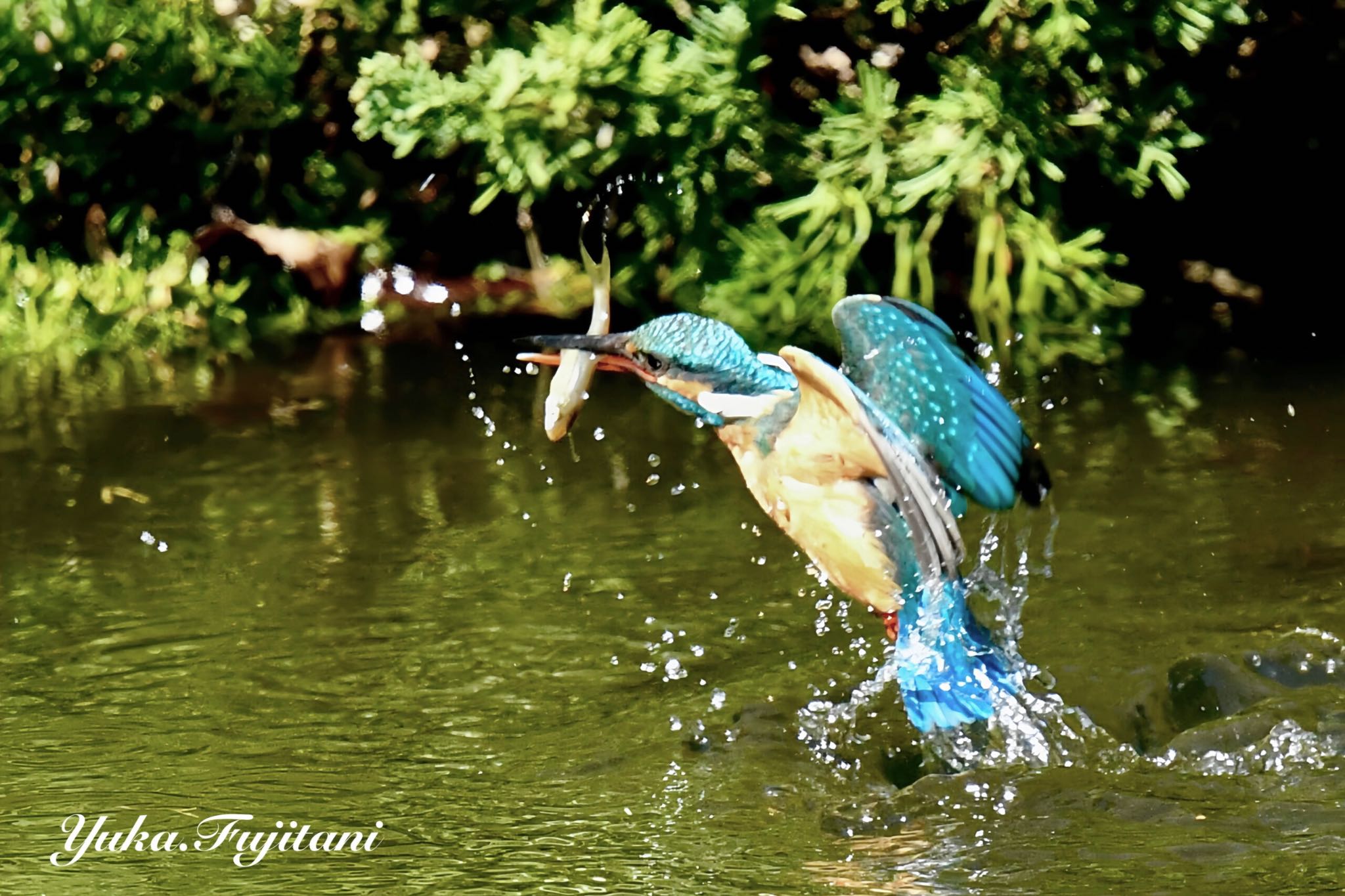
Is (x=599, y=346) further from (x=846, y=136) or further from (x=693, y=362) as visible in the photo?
(x=846, y=136)

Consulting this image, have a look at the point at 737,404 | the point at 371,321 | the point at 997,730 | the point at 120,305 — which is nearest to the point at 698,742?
the point at 997,730

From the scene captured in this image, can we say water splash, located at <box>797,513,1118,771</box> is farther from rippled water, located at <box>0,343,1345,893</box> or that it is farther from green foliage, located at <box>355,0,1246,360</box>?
green foliage, located at <box>355,0,1246,360</box>

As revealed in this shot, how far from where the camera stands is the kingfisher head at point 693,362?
2686mm

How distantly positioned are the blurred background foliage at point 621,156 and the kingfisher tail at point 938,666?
224 centimetres

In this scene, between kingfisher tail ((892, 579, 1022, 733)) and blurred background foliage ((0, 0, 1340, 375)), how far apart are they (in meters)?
2.24

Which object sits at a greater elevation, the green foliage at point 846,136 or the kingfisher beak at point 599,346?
the kingfisher beak at point 599,346

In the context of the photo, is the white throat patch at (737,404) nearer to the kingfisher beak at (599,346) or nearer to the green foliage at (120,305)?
the kingfisher beak at (599,346)

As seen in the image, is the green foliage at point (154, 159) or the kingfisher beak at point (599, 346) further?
the green foliage at point (154, 159)

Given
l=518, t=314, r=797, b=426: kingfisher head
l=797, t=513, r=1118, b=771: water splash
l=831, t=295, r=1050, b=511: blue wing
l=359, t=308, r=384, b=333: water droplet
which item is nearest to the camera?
l=518, t=314, r=797, b=426: kingfisher head

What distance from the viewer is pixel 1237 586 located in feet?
12.1

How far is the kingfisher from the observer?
2.72 metres

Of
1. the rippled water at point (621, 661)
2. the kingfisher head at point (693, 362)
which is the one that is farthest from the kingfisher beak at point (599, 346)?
the rippled water at point (621, 661)

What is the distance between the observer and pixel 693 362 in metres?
2.68

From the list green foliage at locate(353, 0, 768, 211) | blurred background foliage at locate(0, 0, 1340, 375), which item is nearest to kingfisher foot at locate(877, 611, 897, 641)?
blurred background foliage at locate(0, 0, 1340, 375)
